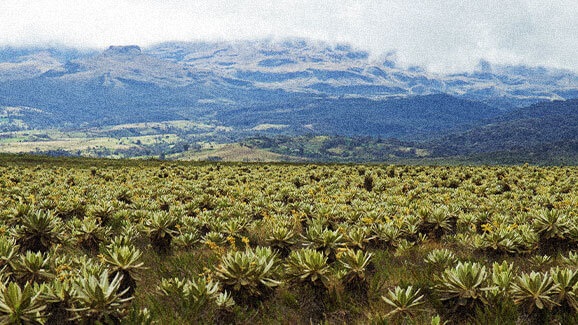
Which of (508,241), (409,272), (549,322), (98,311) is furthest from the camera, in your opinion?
(508,241)

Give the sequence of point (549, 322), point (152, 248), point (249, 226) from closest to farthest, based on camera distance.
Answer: point (549, 322) < point (152, 248) < point (249, 226)

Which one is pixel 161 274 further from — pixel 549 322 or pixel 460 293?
pixel 549 322

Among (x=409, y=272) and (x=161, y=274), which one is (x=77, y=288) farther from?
(x=409, y=272)

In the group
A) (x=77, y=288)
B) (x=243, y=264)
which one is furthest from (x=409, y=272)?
(x=77, y=288)

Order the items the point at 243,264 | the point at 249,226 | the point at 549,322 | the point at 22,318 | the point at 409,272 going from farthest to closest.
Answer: the point at 249,226, the point at 409,272, the point at 243,264, the point at 549,322, the point at 22,318

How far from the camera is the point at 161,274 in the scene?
292 inches

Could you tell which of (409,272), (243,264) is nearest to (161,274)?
(243,264)

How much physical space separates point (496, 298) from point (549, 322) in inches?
28.8

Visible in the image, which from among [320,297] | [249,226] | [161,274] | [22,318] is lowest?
[249,226]

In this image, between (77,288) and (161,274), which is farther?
(161,274)

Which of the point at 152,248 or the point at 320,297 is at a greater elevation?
the point at 320,297

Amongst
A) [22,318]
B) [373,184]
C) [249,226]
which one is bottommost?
[373,184]

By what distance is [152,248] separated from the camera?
361 inches

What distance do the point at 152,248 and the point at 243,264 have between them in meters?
4.77
